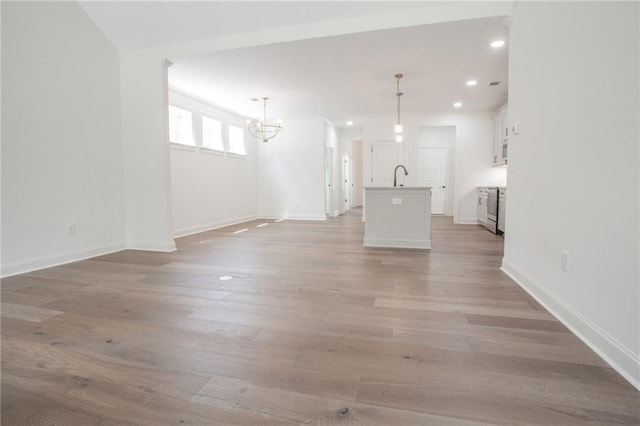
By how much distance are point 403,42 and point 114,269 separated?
420 centimetres

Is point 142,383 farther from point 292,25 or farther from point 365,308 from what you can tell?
point 292,25

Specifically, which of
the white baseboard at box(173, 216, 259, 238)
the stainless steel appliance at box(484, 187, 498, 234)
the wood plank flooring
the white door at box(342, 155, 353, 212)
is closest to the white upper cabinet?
the stainless steel appliance at box(484, 187, 498, 234)

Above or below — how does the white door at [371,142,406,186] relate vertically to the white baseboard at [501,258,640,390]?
above

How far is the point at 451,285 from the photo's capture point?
2766mm

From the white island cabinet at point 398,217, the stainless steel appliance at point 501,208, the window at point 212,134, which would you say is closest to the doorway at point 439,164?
the stainless steel appliance at point 501,208

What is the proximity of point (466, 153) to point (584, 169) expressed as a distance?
19.9 feet

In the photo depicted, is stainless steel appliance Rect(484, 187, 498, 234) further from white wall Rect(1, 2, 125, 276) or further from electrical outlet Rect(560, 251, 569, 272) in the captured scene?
white wall Rect(1, 2, 125, 276)

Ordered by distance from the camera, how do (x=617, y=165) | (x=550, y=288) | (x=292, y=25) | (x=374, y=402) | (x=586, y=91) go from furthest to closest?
(x=292, y=25) → (x=550, y=288) → (x=586, y=91) → (x=617, y=165) → (x=374, y=402)

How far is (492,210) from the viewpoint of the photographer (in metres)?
5.92

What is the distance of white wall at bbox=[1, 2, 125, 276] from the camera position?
10.00 ft

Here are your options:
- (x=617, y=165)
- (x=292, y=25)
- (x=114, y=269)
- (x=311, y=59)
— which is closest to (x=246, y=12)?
(x=292, y=25)

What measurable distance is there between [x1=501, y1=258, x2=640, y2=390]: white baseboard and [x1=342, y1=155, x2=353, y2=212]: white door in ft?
26.7

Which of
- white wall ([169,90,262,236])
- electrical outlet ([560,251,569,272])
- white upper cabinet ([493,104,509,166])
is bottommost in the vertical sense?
electrical outlet ([560,251,569,272])

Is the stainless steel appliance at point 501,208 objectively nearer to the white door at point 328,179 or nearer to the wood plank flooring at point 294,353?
the wood plank flooring at point 294,353
